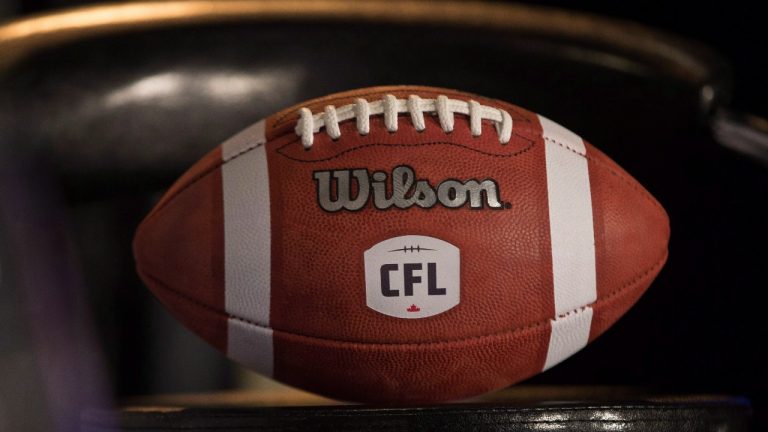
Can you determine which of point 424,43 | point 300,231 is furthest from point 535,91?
point 300,231

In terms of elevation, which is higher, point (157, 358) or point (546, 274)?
point (546, 274)

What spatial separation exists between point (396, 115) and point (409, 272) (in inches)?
4.6

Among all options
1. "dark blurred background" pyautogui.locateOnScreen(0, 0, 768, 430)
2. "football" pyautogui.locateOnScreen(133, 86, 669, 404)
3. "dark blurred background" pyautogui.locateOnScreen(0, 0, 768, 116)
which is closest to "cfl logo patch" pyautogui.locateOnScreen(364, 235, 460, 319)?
"football" pyautogui.locateOnScreen(133, 86, 669, 404)

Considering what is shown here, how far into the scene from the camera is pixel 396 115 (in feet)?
2.11

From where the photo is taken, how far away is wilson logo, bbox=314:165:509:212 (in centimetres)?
61

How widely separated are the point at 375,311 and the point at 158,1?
82 cm

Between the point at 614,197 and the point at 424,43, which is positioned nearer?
the point at 614,197

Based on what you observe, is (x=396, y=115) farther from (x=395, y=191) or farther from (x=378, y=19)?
(x=378, y=19)

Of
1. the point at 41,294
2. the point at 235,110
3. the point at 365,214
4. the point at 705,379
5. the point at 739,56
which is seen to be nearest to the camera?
the point at 365,214

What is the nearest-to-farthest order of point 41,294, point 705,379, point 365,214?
1. point 365,214
2. point 41,294
3. point 705,379

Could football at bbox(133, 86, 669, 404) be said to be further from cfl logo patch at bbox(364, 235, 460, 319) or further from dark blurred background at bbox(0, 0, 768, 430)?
dark blurred background at bbox(0, 0, 768, 430)

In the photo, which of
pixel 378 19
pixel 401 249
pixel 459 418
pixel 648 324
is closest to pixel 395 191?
pixel 401 249

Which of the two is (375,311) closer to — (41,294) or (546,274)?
(546,274)

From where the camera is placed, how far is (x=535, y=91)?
47.2 inches
